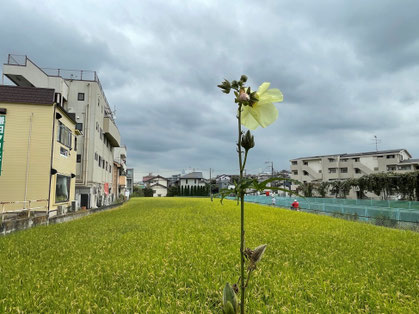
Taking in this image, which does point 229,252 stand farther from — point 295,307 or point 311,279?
point 295,307

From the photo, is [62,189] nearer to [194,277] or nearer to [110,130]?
[194,277]

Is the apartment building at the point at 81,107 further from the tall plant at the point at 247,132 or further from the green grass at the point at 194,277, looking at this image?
the tall plant at the point at 247,132

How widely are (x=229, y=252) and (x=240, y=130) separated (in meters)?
4.02

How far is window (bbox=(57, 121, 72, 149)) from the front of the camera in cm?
1257

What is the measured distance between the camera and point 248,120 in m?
1.27

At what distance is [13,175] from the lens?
1103 cm

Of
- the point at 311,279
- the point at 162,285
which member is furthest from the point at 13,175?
the point at 311,279

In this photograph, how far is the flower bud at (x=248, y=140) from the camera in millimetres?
1143

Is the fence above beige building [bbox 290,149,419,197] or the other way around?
the other way around

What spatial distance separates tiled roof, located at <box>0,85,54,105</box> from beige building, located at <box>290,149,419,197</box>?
1613 inches

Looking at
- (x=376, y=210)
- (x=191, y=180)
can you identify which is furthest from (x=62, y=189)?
(x=191, y=180)

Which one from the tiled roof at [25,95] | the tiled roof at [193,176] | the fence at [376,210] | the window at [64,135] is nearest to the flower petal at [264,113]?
the fence at [376,210]

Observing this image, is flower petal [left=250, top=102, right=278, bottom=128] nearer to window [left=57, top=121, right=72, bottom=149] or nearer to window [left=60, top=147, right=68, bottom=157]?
window [left=57, top=121, right=72, bottom=149]

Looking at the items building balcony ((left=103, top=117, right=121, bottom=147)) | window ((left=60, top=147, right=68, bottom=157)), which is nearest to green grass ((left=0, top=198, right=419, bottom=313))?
window ((left=60, top=147, right=68, bottom=157))
